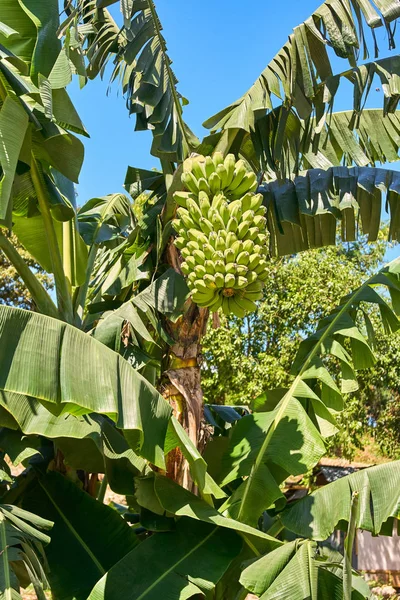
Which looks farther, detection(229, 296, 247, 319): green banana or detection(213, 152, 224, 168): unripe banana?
detection(213, 152, 224, 168): unripe banana

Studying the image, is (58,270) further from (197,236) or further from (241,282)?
(241,282)

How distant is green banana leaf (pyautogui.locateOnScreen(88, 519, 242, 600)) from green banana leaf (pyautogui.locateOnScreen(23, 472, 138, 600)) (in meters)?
0.36

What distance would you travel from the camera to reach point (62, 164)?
148 inches

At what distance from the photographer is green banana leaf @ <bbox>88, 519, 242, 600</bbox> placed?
10.5 feet

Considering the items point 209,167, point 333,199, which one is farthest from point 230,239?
point 333,199

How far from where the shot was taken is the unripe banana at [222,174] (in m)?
3.21

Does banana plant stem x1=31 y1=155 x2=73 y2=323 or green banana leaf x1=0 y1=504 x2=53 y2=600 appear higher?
banana plant stem x1=31 y1=155 x2=73 y2=323

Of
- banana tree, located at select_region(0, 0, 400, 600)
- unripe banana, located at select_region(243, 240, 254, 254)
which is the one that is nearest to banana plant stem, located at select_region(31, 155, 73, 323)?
banana tree, located at select_region(0, 0, 400, 600)

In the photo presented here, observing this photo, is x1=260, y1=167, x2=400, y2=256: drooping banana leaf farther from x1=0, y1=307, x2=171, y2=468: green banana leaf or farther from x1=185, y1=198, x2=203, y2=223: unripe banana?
x1=0, y1=307, x2=171, y2=468: green banana leaf

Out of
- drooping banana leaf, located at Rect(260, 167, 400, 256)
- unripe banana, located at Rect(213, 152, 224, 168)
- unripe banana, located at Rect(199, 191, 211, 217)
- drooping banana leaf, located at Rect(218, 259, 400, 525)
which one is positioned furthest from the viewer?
drooping banana leaf, located at Rect(260, 167, 400, 256)

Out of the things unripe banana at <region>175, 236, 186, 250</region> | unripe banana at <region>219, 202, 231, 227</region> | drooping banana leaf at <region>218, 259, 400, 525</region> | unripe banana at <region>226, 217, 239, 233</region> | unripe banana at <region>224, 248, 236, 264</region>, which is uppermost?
unripe banana at <region>219, 202, 231, 227</region>

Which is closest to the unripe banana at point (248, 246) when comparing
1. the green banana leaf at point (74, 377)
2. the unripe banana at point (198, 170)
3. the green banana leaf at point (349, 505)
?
the unripe banana at point (198, 170)

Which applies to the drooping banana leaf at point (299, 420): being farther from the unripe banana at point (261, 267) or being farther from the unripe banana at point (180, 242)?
the unripe banana at point (180, 242)

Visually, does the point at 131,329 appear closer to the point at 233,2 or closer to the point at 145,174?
the point at 145,174
